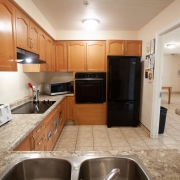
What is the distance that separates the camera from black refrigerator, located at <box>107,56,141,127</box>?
3.18m

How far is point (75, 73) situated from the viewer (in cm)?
337

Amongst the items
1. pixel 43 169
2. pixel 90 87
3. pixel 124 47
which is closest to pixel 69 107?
pixel 90 87

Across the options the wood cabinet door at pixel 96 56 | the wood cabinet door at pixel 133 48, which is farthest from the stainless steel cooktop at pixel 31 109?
the wood cabinet door at pixel 133 48

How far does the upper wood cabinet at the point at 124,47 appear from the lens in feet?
10.8

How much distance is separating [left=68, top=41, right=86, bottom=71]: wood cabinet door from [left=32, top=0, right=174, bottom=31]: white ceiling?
1.32 ft

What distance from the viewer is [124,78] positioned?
3.22 meters

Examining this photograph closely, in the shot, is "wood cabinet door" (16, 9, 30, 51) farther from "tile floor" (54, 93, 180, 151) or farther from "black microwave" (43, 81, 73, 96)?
"tile floor" (54, 93, 180, 151)

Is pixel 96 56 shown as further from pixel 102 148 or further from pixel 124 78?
pixel 102 148

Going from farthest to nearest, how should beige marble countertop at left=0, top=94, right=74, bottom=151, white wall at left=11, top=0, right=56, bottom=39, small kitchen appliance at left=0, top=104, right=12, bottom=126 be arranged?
white wall at left=11, top=0, right=56, bottom=39
small kitchen appliance at left=0, top=104, right=12, bottom=126
beige marble countertop at left=0, top=94, right=74, bottom=151

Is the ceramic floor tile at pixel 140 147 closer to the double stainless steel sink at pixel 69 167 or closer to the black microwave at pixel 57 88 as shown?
the double stainless steel sink at pixel 69 167

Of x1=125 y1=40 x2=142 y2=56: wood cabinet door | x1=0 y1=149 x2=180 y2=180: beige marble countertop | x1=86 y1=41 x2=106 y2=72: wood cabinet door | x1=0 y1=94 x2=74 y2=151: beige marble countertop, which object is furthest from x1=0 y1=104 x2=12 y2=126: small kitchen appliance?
x1=125 y1=40 x2=142 y2=56: wood cabinet door

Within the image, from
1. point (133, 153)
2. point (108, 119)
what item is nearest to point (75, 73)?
point (108, 119)

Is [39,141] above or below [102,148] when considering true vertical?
above

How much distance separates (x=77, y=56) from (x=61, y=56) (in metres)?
0.40
